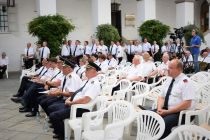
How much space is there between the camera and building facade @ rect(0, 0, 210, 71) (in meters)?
18.1

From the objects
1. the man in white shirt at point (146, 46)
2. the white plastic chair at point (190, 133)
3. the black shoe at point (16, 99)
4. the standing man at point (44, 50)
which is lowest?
the black shoe at point (16, 99)

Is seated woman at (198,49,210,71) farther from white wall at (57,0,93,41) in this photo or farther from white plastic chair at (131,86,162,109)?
white wall at (57,0,93,41)

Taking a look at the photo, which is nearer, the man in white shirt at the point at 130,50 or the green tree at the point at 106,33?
the green tree at the point at 106,33

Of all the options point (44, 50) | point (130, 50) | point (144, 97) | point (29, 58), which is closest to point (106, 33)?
point (130, 50)

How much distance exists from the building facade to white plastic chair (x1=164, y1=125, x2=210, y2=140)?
13877 millimetres

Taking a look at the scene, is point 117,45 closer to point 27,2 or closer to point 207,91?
point 27,2

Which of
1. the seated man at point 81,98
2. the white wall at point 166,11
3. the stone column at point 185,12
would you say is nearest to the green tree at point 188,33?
the stone column at point 185,12

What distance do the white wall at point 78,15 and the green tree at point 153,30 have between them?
411cm

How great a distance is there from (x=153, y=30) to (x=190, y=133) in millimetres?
15816

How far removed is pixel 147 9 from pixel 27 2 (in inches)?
291

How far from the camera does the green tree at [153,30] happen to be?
60.5 ft

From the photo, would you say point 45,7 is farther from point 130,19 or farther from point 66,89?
point 66,89

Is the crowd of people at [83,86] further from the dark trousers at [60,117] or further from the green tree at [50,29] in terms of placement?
the green tree at [50,29]

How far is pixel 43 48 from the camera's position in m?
14.6
